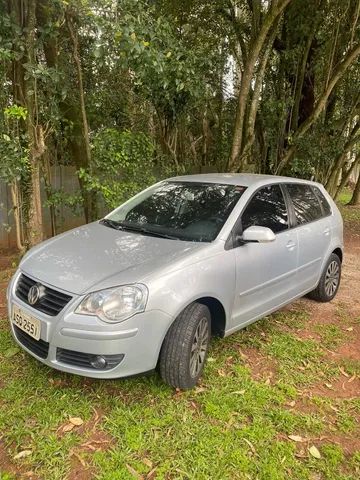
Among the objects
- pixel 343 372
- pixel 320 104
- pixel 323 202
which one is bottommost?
pixel 343 372

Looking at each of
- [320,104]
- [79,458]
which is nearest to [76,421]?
[79,458]

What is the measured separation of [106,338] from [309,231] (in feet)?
8.36

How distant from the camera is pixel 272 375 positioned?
3227 mm

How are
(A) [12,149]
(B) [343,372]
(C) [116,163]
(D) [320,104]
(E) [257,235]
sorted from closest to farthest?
(E) [257,235] → (B) [343,372] → (A) [12,149] → (C) [116,163] → (D) [320,104]

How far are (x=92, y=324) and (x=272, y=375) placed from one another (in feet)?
5.21

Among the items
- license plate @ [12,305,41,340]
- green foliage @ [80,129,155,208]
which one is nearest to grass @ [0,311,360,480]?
license plate @ [12,305,41,340]

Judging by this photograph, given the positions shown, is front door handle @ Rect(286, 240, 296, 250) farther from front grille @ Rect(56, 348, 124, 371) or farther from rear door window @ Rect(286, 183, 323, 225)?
front grille @ Rect(56, 348, 124, 371)

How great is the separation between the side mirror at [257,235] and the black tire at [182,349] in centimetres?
64

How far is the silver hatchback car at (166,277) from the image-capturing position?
8.24 ft

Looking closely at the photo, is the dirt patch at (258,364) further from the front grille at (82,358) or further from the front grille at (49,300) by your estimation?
the front grille at (49,300)

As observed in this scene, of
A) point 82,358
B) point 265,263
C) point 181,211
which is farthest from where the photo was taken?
point 181,211

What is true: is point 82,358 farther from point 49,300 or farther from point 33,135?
point 33,135

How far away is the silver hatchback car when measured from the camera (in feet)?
8.24

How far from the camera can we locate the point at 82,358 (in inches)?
101
